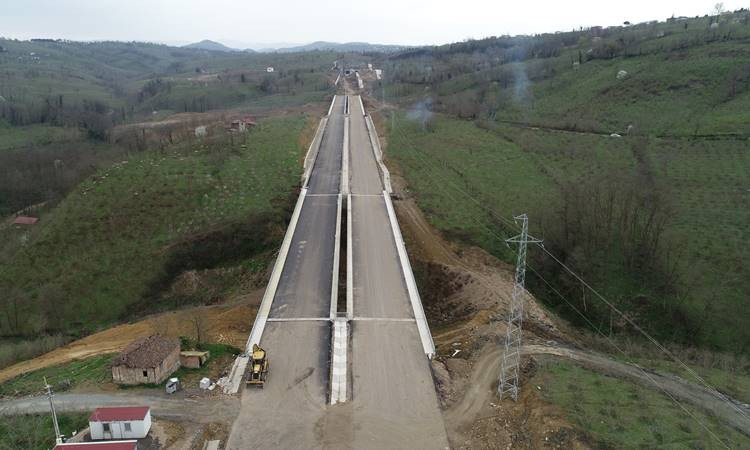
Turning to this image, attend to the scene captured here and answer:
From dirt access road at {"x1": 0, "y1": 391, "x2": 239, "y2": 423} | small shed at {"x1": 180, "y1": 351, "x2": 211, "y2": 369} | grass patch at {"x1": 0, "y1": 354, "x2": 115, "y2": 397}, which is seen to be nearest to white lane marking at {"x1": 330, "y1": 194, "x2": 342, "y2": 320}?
small shed at {"x1": 180, "y1": 351, "x2": 211, "y2": 369}

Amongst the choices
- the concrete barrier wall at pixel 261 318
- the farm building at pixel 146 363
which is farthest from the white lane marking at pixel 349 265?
the farm building at pixel 146 363

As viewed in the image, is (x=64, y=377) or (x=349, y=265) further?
(x=349, y=265)

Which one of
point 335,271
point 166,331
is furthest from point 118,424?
point 335,271

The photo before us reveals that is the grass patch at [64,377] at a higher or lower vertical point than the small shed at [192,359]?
lower

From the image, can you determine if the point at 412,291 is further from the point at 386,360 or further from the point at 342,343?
the point at 386,360

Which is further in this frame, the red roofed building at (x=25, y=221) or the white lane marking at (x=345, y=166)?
the red roofed building at (x=25, y=221)

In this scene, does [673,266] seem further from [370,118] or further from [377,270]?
[370,118]

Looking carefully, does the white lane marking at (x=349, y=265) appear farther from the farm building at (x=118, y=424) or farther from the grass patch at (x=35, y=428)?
the grass patch at (x=35, y=428)
